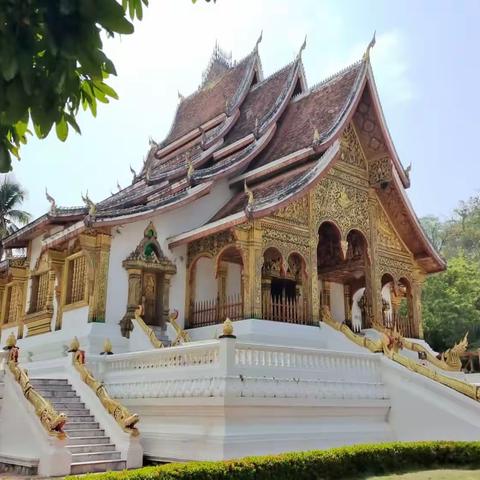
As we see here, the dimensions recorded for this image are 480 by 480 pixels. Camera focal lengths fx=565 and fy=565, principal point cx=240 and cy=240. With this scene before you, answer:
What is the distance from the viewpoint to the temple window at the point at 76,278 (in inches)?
463

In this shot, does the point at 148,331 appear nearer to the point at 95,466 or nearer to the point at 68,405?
the point at 68,405

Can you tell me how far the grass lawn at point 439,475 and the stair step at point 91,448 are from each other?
11.3ft

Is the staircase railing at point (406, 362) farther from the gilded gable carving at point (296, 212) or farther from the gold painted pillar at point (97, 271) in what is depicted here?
the gold painted pillar at point (97, 271)

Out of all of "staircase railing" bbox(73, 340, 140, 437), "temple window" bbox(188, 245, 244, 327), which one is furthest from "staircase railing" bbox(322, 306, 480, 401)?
"staircase railing" bbox(73, 340, 140, 437)

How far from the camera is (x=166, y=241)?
40.5 ft

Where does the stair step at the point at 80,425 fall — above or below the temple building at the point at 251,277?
below

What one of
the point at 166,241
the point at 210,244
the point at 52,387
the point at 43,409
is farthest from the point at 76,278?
the point at 43,409

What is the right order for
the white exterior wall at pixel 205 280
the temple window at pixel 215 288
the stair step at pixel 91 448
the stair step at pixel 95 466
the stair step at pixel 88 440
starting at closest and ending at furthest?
the stair step at pixel 95 466 → the stair step at pixel 91 448 → the stair step at pixel 88 440 → the temple window at pixel 215 288 → the white exterior wall at pixel 205 280

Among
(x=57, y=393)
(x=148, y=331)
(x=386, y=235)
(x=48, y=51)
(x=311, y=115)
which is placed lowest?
(x=57, y=393)

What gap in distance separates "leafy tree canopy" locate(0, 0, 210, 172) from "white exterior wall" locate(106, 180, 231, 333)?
946 centimetres

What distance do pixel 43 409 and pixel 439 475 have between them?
4944mm

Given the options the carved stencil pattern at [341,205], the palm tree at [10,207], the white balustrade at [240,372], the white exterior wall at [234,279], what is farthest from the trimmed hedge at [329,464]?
the palm tree at [10,207]

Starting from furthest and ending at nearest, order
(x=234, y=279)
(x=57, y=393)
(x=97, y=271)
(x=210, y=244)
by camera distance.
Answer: (x=234, y=279), (x=210, y=244), (x=97, y=271), (x=57, y=393)

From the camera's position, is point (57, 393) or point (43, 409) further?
point (57, 393)
